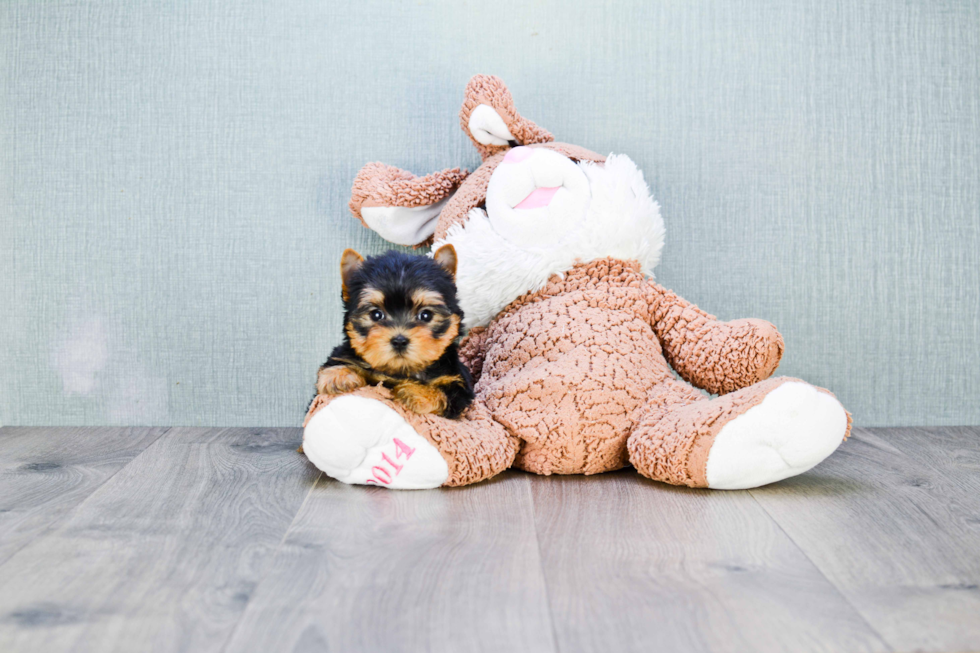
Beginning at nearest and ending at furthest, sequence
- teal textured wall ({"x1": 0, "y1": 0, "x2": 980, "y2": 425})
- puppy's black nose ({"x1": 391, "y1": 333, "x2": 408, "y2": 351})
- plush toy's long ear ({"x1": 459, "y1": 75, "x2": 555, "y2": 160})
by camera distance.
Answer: puppy's black nose ({"x1": 391, "y1": 333, "x2": 408, "y2": 351})
plush toy's long ear ({"x1": 459, "y1": 75, "x2": 555, "y2": 160})
teal textured wall ({"x1": 0, "y1": 0, "x2": 980, "y2": 425})

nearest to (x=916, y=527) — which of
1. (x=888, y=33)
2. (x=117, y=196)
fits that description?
(x=888, y=33)

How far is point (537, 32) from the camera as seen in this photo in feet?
6.36

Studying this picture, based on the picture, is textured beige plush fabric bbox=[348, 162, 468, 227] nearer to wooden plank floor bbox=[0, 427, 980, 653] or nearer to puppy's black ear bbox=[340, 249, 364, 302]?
puppy's black ear bbox=[340, 249, 364, 302]

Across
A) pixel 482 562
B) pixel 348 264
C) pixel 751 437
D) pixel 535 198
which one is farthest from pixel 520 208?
pixel 482 562

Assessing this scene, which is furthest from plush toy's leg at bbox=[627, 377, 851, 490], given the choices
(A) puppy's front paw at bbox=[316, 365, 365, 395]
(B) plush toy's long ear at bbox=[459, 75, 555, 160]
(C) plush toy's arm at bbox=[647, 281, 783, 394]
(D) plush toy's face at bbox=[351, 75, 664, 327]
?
(B) plush toy's long ear at bbox=[459, 75, 555, 160]

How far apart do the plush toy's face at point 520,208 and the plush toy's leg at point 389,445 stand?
37 centimetres

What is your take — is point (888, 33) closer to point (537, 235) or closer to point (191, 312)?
point (537, 235)

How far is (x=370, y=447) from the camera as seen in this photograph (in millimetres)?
1392

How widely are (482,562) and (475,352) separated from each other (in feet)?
2.34

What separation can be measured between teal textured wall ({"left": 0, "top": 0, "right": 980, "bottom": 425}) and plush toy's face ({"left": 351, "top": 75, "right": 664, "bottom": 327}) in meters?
0.21

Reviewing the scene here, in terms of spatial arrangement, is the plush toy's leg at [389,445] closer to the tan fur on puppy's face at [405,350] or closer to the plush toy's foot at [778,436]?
the tan fur on puppy's face at [405,350]

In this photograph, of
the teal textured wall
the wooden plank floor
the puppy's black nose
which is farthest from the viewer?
the teal textured wall

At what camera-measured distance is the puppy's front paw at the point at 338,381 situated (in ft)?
4.55

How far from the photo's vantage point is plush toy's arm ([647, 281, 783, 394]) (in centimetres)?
158
